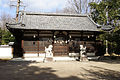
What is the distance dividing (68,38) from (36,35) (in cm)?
410

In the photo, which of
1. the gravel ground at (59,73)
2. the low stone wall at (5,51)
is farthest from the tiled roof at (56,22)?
the gravel ground at (59,73)

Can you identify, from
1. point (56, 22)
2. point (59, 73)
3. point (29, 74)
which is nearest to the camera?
point (29, 74)

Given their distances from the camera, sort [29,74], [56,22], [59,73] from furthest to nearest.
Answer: [56,22] < [59,73] < [29,74]

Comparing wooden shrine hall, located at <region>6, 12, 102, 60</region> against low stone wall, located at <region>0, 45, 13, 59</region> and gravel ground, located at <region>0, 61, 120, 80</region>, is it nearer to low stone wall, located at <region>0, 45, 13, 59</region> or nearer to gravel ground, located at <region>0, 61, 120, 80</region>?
low stone wall, located at <region>0, 45, 13, 59</region>

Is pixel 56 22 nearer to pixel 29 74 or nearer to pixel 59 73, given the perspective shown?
pixel 59 73

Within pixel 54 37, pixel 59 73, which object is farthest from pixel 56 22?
pixel 59 73

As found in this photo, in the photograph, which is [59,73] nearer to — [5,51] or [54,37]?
[54,37]

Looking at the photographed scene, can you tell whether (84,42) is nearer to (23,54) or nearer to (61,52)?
(61,52)

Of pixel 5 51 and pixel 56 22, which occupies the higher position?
pixel 56 22

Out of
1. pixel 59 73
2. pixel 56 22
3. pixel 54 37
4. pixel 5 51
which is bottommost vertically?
pixel 59 73

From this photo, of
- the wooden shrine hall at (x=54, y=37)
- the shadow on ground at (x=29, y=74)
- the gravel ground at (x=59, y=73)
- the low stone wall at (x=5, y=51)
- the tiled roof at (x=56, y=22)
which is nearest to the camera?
the shadow on ground at (x=29, y=74)

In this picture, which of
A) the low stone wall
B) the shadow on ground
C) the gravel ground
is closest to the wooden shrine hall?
the low stone wall

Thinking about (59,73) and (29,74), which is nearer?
(29,74)

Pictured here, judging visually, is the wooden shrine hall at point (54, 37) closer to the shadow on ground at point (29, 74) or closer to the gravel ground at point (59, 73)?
the gravel ground at point (59, 73)
